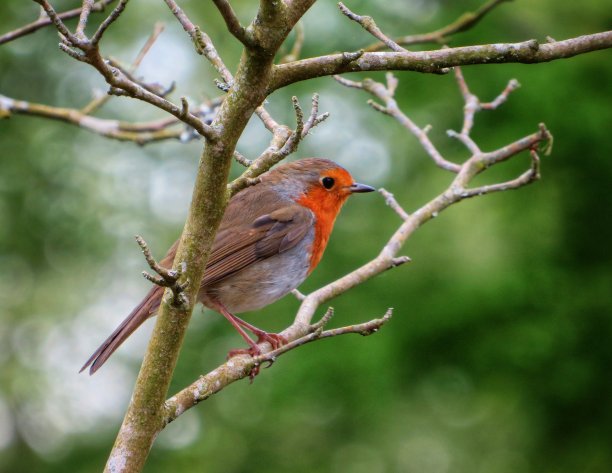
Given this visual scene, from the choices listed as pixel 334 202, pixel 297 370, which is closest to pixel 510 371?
pixel 297 370

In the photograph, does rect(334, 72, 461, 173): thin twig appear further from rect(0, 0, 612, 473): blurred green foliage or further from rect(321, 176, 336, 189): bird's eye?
rect(0, 0, 612, 473): blurred green foliage

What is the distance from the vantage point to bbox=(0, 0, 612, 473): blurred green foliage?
8258 millimetres

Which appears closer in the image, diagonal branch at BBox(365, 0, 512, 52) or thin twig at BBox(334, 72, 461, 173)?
diagonal branch at BBox(365, 0, 512, 52)

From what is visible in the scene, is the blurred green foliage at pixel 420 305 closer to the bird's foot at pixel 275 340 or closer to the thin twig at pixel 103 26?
the bird's foot at pixel 275 340

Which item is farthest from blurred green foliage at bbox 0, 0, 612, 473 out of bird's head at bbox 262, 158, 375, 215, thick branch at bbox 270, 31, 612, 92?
thick branch at bbox 270, 31, 612, 92

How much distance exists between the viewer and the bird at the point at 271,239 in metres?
4.91

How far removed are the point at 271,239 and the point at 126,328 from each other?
116 centimetres

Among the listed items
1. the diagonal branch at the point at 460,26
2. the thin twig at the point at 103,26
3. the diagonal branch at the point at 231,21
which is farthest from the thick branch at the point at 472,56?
the diagonal branch at the point at 460,26

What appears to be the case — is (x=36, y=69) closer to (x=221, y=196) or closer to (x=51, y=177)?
(x=51, y=177)

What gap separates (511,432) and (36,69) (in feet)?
24.4

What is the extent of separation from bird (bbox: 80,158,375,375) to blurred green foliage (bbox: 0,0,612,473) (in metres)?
2.99

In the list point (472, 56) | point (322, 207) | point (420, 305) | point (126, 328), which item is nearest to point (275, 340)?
point (126, 328)

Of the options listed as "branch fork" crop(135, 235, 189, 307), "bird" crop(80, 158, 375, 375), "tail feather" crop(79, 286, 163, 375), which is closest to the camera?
"branch fork" crop(135, 235, 189, 307)

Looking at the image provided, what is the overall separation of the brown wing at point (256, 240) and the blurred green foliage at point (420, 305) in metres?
3.20
